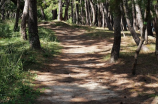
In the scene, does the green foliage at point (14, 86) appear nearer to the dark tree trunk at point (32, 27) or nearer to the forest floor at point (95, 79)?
the forest floor at point (95, 79)

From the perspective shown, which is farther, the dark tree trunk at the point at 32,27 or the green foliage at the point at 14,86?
the dark tree trunk at the point at 32,27

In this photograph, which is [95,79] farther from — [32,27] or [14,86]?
[32,27]

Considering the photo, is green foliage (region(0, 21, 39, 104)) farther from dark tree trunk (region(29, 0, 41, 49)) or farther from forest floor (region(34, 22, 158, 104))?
dark tree trunk (region(29, 0, 41, 49))

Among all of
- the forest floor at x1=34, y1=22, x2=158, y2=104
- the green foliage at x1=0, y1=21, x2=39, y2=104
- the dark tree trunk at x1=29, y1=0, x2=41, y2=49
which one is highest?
the dark tree trunk at x1=29, y1=0, x2=41, y2=49

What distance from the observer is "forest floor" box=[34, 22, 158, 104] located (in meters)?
6.28

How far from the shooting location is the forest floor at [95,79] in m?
6.28

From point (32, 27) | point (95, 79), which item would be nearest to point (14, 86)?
point (95, 79)

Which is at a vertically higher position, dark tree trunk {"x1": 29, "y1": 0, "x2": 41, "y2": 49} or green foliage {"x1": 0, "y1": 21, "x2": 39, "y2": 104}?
dark tree trunk {"x1": 29, "y1": 0, "x2": 41, "y2": 49}

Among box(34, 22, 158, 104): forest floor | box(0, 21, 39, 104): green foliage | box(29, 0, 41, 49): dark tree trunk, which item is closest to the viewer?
box(0, 21, 39, 104): green foliage

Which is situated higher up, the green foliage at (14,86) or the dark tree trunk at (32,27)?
the dark tree trunk at (32,27)

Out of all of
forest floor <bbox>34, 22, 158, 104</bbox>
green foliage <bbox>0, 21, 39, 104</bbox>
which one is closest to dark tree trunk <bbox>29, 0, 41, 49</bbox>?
forest floor <bbox>34, 22, 158, 104</bbox>

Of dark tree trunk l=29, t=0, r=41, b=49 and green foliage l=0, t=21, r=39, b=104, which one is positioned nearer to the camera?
green foliage l=0, t=21, r=39, b=104

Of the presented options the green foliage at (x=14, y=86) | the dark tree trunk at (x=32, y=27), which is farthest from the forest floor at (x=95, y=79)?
the dark tree trunk at (x=32, y=27)

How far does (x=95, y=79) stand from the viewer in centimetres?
841
